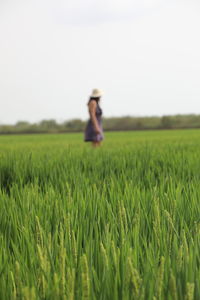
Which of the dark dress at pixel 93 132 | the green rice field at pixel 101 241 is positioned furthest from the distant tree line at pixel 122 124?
the green rice field at pixel 101 241

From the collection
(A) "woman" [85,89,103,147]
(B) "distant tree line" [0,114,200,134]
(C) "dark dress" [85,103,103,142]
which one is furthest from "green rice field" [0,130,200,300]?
(B) "distant tree line" [0,114,200,134]

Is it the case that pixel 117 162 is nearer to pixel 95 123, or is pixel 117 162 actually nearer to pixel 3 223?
A: pixel 3 223

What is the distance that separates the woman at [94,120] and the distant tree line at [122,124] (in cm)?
3507

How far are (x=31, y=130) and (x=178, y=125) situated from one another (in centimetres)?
1578

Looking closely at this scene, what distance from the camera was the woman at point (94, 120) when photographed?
6.91 meters

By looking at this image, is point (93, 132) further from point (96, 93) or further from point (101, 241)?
point (101, 241)

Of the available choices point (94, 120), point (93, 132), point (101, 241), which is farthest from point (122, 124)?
point (101, 241)

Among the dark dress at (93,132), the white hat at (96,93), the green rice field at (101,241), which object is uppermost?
the white hat at (96,93)

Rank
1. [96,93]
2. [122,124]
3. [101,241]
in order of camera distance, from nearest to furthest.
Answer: [101,241] < [96,93] < [122,124]

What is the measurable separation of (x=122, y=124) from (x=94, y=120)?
39.2 meters

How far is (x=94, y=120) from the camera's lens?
6938 millimetres

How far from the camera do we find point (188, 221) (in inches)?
68.2

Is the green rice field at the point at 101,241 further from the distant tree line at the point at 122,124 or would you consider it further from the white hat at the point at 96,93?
the distant tree line at the point at 122,124

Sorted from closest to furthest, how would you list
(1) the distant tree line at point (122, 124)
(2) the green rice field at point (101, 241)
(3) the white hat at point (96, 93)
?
1. (2) the green rice field at point (101, 241)
2. (3) the white hat at point (96, 93)
3. (1) the distant tree line at point (122, 124)
